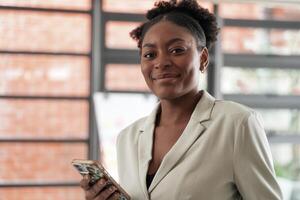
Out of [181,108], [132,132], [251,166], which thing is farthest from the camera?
[132,132]

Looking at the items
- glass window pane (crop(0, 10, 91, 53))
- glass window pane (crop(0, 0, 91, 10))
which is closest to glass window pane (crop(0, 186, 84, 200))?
glass window pane (crop(0, 10, 91, 53))

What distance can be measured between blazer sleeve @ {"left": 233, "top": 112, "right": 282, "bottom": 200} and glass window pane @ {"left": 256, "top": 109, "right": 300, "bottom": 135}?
359cm

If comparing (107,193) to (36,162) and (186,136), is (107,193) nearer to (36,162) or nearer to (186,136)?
(186,136)

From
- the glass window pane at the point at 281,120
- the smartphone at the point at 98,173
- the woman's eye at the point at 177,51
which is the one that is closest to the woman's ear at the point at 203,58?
the woman's eye at the point at 177,51

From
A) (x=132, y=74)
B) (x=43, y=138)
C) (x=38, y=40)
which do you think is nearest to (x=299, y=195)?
(x=132, y=74)

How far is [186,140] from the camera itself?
4.53 ft

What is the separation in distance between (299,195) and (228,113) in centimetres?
388

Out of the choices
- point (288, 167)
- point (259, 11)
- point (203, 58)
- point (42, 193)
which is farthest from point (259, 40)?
point (203, 58)

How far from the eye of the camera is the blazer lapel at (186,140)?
1.36 metres

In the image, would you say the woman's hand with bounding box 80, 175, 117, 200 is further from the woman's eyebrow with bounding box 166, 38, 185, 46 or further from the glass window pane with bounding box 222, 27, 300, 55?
the glass window pane with bounding box 222, 27, 300, 55

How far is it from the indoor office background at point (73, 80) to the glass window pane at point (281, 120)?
0.25 ft

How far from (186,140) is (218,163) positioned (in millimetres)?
128

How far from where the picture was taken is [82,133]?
4438mm

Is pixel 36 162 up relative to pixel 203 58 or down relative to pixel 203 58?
down
